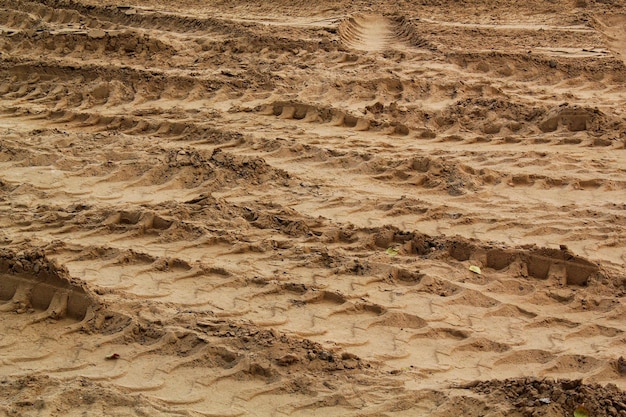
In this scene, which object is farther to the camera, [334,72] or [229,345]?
[334,72]

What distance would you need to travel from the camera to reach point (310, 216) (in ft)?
19.2

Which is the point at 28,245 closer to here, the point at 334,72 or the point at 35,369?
the point at 35,369

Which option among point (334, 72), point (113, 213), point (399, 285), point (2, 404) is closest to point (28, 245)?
point (113, 213)

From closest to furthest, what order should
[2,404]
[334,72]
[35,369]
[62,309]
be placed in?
1. [2,404]
2. [35,369]
3. [62,309]
4. [334,72]

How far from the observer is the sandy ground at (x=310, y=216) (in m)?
4.06

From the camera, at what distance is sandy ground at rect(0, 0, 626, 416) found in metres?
4.06

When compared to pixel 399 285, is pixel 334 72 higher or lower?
higher

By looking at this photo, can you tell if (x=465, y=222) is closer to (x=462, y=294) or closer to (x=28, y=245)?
(x=462, y=294)

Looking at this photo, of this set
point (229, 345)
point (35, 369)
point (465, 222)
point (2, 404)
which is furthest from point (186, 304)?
point (465, 222)

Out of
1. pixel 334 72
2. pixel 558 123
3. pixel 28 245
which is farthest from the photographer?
pixel 334 72

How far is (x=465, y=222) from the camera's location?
19.2 feet

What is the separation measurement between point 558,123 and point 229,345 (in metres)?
4.39

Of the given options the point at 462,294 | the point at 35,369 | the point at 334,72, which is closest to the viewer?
the point at 35,369

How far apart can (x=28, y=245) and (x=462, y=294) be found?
262cm
